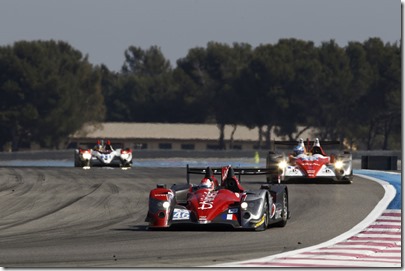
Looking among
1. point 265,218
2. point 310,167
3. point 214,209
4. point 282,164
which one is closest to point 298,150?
point 282,164

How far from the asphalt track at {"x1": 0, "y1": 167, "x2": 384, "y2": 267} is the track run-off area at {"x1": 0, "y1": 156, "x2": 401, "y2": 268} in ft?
0.05

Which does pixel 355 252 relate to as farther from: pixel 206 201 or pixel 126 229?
pixel 126 229

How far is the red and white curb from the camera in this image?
559 inches

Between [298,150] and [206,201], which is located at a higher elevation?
[298,150]

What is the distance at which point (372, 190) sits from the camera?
31.1 meters

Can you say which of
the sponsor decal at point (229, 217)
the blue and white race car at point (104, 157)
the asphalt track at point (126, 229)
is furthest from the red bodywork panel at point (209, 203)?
the blue and white race car at point (104, 157)

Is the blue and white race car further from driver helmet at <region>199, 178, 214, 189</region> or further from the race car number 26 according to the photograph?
the race car number 26

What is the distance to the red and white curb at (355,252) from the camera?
1420 centimetres

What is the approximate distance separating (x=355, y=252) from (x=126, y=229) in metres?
5.01

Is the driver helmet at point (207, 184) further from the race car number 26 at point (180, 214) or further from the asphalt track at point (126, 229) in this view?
the asphalt track at point (126, 229)

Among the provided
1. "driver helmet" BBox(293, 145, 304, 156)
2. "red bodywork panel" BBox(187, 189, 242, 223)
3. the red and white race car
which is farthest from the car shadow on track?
"driver helmet" BBox(293, 145, 304, 156)

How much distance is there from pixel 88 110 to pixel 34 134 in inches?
707

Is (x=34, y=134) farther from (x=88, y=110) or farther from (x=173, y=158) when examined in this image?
(x=173, y=158)

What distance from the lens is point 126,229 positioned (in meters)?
19.6
